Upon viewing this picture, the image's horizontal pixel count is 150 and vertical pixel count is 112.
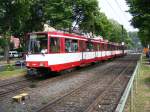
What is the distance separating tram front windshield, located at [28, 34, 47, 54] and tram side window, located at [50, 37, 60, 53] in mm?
443

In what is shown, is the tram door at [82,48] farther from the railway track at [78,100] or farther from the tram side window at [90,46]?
the railway track at [78,100]

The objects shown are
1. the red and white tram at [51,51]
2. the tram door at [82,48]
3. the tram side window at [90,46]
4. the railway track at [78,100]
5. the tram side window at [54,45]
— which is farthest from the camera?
the tram side window at [90,46]

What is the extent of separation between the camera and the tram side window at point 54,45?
26281mm

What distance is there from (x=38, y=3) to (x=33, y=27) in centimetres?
473

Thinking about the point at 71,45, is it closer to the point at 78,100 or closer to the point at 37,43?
the point at 37,43

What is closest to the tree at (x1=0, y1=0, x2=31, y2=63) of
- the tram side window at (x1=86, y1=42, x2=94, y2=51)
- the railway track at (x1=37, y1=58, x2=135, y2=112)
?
the tram side window at (x1=86, y1=42, x2=94, y2=51)

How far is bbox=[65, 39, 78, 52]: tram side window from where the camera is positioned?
96.8ft

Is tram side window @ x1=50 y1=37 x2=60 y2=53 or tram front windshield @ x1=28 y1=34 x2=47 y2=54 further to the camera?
tram side window @ x1=50 y1=37 x2=60 y2=53

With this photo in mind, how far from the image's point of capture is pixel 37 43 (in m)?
26.3

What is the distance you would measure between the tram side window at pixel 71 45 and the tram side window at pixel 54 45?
80.8 inches

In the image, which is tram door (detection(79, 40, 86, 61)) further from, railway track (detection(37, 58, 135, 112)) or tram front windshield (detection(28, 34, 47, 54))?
railway track (detection(37, 58, 135, 112))

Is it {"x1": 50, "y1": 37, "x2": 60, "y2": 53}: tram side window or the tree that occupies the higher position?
the tree

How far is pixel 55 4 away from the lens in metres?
62.2

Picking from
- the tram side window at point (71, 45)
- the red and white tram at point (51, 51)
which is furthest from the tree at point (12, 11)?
the red and white tram at point (51, 51)
